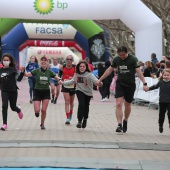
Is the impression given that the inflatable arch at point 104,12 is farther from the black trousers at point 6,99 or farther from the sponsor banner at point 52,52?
the sponsor banner at point 52,52

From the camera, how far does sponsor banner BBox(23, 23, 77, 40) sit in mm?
29219

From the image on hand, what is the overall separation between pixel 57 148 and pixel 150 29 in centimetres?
1166

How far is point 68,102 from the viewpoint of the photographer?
11.8 m

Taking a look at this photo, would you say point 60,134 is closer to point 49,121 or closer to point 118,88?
point 118,88

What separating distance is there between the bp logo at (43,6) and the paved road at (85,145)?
24.9 ft

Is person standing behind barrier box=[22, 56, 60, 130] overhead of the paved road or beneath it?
overhead

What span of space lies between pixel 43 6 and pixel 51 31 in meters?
9.96

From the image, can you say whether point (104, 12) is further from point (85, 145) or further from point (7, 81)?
point (85, 145)

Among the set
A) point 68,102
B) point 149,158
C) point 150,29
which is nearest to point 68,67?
point 68,102

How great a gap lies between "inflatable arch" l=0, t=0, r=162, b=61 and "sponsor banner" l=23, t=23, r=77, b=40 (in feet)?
31.7

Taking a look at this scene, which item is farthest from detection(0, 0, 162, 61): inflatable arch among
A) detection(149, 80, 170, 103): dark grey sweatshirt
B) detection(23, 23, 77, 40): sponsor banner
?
detection(23, 23, 77, 40): sponsor banner

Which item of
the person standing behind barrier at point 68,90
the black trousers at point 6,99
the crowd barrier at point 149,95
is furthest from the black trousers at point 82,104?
the crowd barrier at point 149,95

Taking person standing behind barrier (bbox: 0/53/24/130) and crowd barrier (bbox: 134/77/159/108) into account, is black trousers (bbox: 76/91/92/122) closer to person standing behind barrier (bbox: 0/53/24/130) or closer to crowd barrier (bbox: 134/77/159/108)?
person standing behind barrier (bbox: 0/53/24/130)

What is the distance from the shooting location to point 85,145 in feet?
26.8
